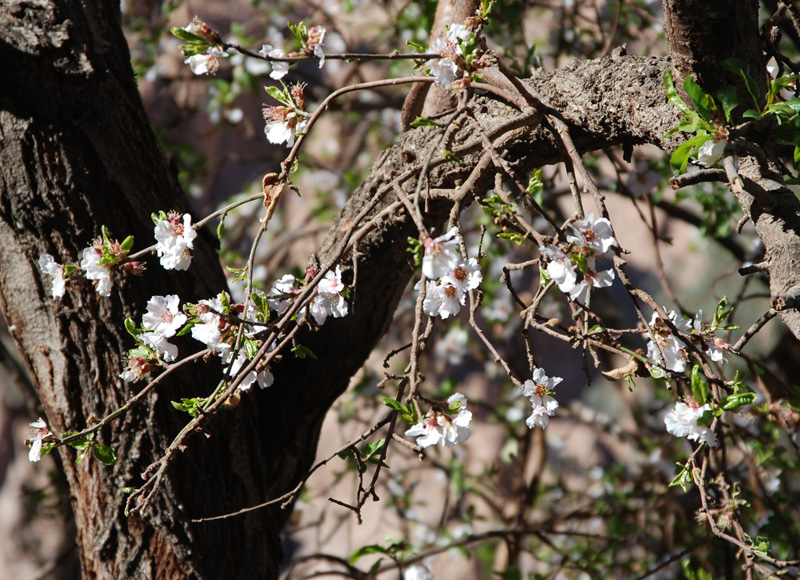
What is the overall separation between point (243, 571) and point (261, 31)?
10.7 feet

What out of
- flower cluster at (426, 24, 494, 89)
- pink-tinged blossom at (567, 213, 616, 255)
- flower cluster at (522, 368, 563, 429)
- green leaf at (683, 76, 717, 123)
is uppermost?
flower cluster at (426, 24, 494, 89)

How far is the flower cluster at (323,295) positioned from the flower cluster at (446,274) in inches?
5.9

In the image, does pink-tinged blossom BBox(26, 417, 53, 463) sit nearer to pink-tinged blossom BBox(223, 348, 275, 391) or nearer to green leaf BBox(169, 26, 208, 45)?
pink-tinged blossom BBox(223, 348, 275, 391)

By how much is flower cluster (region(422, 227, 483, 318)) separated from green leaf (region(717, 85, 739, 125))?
1.31 feet

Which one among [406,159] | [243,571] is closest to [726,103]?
[406,159]

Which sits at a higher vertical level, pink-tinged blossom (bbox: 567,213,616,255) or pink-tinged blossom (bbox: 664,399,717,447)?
pink-tinged blossom (bbox: 567,213,616,255)

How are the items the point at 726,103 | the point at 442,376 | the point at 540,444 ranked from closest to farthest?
the point at 726,103
the point at 540,444
the point at 442,376

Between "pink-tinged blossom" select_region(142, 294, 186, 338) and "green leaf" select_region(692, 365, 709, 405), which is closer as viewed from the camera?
"green leaf" select_region(692, 365, 709, 405)

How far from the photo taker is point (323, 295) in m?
1.09

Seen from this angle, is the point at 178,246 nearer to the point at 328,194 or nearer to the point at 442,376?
the point at 328,194

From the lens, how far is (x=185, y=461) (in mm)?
1309

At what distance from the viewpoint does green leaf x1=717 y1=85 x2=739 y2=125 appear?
938 mm

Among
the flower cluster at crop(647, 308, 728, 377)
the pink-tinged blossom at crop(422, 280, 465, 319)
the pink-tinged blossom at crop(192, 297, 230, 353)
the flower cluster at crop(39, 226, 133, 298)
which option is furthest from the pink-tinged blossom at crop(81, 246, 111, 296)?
the flower cluster at crop(647, 308, 728, 377)

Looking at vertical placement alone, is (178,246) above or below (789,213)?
above
